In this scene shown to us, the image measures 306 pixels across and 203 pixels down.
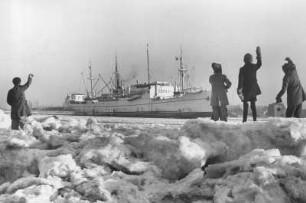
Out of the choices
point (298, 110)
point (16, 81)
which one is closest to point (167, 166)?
point (298, 110)

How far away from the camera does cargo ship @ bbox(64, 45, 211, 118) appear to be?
5269 centimetres

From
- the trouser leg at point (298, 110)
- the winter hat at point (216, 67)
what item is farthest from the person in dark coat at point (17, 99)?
the trouser leg at point (298, 110)

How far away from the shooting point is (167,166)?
16.2 feet

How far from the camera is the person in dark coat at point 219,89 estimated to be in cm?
904

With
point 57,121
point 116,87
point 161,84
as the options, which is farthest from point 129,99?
point 57,121

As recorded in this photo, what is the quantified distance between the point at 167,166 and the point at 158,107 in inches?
2044

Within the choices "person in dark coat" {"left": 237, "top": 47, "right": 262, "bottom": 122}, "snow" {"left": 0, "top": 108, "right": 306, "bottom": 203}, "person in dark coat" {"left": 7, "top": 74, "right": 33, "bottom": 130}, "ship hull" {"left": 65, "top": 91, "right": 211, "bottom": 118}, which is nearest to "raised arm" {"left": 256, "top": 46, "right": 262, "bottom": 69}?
"person in dark coat" {"left": 237, "top": 47, "right": 262, "bottom": 122}

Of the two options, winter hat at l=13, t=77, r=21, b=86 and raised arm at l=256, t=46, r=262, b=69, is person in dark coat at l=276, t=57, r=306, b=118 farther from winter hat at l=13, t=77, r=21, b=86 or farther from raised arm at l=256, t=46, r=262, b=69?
winter hat at l=13, t=77, r=21, b=86

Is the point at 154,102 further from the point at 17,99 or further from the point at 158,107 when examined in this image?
the point at 17,99

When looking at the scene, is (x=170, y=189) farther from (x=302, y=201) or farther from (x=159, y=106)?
(x=159, y=106)

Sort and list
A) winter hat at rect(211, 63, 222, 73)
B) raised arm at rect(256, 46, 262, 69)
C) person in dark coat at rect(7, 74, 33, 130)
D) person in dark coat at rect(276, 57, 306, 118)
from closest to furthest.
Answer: person in dark coat at rect(276, 57, 306, 118) < raised arm at rect(256, 46, 262, 69) < winter hat at rect(211, 63, 222, 73) < person in dark coat at rect(7, 74, 33, 130)

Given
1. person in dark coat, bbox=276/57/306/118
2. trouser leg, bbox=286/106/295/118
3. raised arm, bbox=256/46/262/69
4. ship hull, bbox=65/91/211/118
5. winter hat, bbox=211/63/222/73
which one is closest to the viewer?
person in dark coat, bbox=276/57/306/118

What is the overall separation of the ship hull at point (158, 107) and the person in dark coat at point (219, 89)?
35.4 metres

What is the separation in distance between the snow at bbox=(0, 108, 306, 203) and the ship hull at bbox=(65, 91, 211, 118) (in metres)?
39.1
